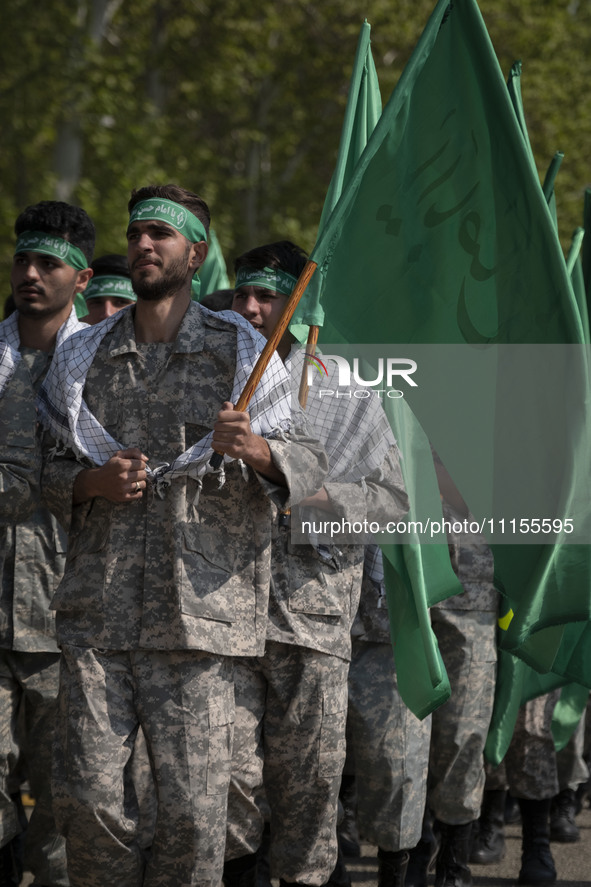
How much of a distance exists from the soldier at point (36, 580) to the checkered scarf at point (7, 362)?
64 millimetres

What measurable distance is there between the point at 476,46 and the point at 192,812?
2.96 meters

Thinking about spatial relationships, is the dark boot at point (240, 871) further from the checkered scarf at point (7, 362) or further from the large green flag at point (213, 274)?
the large green flag at point (213, 274)

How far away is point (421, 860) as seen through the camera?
6.50m

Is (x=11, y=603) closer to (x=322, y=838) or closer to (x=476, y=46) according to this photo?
(x=322, y=838)

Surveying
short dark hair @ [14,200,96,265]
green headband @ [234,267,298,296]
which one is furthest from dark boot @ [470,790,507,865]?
short dark hair @ [14,200,96,265]

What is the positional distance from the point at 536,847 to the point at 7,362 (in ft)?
11.8

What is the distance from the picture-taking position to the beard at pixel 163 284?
501cm

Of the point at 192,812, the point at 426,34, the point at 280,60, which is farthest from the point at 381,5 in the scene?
the point at 192,812

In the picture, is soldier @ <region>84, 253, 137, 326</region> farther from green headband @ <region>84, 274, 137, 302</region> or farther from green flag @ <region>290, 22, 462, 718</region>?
green flag @ <region>290, 22, 462, 718</region>

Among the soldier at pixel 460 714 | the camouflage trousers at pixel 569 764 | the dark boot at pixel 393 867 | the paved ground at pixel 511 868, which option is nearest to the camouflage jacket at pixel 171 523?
the dark boot at pixel 393 867

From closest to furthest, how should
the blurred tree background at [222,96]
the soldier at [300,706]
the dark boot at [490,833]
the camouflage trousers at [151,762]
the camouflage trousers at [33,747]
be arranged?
1. the camouflage trousers at [151,762]
2. the soldier at [300,706]
3. the camouflage trousers at [33,747]
4. the dark boot at [490,833]
5. the blurred tree background at [222,96]

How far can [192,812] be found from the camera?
4.64m

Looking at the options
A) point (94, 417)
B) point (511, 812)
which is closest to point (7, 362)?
point (94, 417)

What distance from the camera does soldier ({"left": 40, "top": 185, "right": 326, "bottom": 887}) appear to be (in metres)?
4.65
